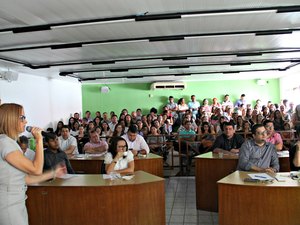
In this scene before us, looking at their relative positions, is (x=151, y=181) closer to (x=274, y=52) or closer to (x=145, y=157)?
(x=145, y=157)

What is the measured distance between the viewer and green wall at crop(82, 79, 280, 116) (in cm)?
1486

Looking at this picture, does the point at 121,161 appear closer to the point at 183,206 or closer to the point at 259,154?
the point at 183,206

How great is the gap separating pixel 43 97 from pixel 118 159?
7801 millimetres

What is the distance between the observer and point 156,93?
1519 cm

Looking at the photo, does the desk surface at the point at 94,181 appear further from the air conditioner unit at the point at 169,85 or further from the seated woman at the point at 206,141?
the air conditioner unit at the point at 169,85

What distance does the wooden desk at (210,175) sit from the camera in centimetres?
493

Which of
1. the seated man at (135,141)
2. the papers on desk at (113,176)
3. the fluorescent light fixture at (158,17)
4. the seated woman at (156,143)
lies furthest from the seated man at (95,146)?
the fluorescent light fixture at (158,17)

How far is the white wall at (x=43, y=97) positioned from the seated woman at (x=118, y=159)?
18.3 feet

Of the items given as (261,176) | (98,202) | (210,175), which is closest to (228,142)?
(210,175)

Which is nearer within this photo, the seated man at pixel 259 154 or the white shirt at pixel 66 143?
the seated man at pixel 259 154

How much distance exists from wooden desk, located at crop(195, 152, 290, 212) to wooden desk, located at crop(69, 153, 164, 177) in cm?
96

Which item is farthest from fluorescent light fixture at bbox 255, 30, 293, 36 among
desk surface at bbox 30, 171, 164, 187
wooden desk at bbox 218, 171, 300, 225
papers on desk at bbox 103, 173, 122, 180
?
papers on desk at bbox 103, 173, 122, 180

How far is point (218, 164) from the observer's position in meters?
4.95

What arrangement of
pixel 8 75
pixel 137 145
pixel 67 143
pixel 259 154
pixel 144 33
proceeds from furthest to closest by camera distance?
pixel 8 75 < pixel 67 143 < pixel 137 145 < pixel 144 33 < pixel 259 154
